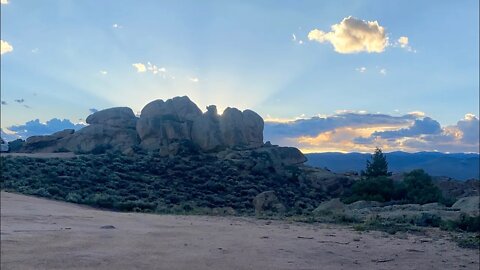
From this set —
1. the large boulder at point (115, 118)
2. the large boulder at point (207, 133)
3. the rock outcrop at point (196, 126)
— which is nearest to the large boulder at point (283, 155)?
the rock outcrop at point (196, 126)

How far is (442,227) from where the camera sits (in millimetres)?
18281

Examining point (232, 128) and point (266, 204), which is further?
point (232, 128)

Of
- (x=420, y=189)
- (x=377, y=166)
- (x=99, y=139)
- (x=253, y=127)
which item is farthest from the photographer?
(x=253, y=127)

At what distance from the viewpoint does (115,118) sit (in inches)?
2274

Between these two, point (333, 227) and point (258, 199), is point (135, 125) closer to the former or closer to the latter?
point (258, 199)

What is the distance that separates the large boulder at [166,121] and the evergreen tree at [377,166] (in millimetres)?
16811

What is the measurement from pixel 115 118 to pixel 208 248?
4819 centimetres

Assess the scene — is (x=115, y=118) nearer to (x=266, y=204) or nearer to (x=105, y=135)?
(x=105, y=135)

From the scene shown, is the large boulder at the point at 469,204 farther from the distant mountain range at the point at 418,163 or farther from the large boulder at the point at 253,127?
the distant mountain range at the point at 418,163

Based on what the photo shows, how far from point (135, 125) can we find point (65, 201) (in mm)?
30076

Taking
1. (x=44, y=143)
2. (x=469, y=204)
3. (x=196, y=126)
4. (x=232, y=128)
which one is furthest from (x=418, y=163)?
(x=469, y=204)

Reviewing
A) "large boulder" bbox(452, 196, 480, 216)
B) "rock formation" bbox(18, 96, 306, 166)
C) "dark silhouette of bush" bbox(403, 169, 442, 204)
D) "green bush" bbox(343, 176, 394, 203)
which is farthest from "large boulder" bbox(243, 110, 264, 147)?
"large boulder" bbox(452, 196, 480, 216)

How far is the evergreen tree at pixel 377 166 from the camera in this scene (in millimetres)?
47875

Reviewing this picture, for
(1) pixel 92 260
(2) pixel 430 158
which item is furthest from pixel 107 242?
(2) pixel 430 158
